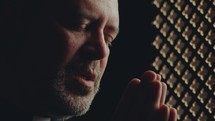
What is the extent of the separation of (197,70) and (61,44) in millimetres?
798

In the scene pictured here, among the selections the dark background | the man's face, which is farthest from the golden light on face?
the dark background

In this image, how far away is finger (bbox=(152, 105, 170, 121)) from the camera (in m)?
0.82

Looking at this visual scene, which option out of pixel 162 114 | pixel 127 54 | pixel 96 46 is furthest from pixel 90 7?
pixel 127 54

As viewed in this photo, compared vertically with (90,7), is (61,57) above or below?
below

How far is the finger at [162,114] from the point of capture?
82 centimetres

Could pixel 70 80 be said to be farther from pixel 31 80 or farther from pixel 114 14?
pixel 114 14

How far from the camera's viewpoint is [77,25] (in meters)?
1.02

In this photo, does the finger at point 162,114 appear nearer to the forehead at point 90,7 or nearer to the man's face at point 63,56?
the man's face at point 63,56

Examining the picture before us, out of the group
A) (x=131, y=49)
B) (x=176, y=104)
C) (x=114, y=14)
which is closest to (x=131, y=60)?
(x=131, y=49)

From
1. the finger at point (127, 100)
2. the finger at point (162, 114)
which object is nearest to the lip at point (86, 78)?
the finger at point (127, 100)

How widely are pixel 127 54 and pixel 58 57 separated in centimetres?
80

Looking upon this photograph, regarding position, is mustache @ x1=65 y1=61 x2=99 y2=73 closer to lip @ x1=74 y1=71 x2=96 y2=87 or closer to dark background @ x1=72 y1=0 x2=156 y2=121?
lip @ x1=74 y1=71 x2=96 y2=87

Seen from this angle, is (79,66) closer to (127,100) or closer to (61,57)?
(61,57)

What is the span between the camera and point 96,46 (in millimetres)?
1008
